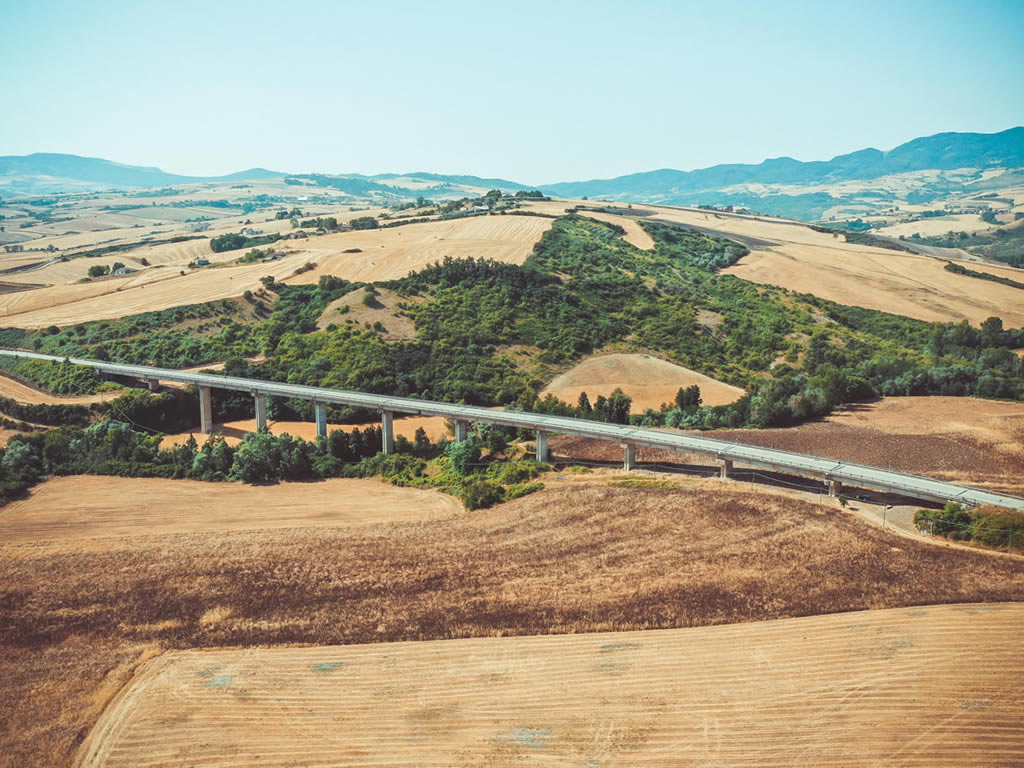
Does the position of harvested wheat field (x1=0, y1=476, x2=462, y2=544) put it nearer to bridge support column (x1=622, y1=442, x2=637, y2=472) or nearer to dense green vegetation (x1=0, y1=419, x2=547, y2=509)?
dense green vegetation (x1=0, y1=419, x2=547, y2=509)

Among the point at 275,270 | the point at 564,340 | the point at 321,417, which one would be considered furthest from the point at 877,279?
the point at 321,417

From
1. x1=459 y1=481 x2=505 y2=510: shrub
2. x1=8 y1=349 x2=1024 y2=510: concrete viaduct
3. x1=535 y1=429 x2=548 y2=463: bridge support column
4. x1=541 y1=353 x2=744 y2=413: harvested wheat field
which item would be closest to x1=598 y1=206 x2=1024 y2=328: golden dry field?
x1=541 y1=353 x2=744 y2=413: harvested wheat field

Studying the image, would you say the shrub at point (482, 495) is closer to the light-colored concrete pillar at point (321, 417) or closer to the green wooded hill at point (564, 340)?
the green wooded hill at point (564, 340)

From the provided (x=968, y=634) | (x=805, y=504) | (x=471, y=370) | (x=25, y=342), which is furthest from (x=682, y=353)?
(x=25, y=342)

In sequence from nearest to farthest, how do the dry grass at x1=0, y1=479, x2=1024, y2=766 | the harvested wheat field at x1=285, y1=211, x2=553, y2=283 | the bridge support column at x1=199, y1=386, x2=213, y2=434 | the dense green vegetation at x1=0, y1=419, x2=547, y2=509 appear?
the dry grass at x1=0, y1=479, x2=1024, y2=766
the dense green vegetation at x1=0, y1=419, x2=547, y2=509
the bridge support column at x1=199, y1=386, x2=213, y2=434
the harvested wheat field at x1=285, y1=211, x2=553, y2=283

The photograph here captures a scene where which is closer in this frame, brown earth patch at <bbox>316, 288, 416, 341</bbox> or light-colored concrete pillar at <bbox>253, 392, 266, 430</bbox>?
light-colored concrete pillar at <bbox>253, 392, 266, 430</bbox>

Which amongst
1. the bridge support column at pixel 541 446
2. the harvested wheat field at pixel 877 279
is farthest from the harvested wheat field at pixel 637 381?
the harvested wheat field at pixel 877 279
